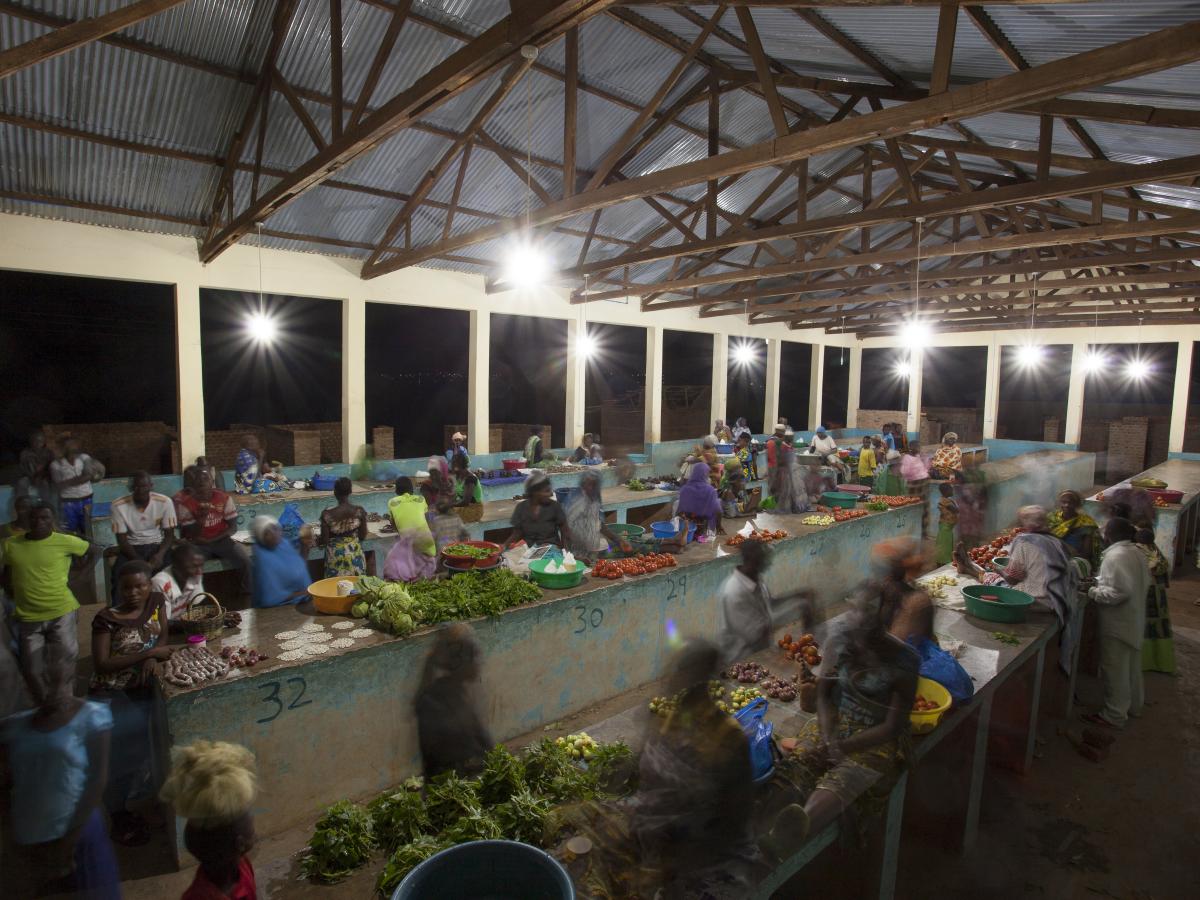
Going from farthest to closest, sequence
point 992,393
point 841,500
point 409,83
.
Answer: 1. point 992,393
2. point 841,500
3. point 409,83

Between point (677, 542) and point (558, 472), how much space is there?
5.10 metres

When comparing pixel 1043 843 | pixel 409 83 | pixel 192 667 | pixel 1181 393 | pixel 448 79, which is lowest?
pixel 1043 843

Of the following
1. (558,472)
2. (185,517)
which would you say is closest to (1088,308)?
(558,472)

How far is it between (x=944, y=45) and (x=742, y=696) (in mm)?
4410

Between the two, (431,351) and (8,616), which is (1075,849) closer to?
(8,616)

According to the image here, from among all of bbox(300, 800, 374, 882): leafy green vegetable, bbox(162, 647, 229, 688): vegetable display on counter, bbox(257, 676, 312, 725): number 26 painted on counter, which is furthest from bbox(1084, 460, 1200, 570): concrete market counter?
bbox(162, 647, 229, 688): vegetable display on counter

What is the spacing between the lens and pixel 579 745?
3.71 metres

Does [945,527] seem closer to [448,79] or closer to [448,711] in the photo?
[448,711]

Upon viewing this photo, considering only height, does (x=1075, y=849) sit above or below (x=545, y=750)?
below

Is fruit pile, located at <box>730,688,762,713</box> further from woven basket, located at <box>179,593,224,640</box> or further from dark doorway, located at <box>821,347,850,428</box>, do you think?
dark doorway, located at <box>821,347,850,428</box>

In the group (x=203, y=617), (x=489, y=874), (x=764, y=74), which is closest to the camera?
(x=489, y=874)

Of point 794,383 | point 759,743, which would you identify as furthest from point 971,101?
point 794,383

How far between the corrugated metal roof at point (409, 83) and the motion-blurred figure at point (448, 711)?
4.93 m

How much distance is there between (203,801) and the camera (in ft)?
7.47
